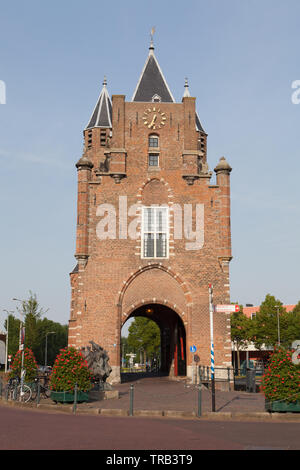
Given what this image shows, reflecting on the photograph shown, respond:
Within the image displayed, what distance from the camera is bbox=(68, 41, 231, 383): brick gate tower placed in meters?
30.9

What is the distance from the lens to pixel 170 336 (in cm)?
3947

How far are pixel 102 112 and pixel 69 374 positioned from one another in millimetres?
35308

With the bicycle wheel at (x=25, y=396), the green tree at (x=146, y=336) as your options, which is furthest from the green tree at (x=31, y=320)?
the bicycle wheel at (x=25, y=396)

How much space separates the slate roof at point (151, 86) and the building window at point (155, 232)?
8.97 meters

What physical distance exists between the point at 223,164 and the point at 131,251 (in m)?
8.20

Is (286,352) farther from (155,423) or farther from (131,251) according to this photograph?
(131,251)

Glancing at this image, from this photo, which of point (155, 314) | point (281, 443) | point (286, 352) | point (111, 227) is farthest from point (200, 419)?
point (155, 314)

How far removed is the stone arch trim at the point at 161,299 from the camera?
1228 inches

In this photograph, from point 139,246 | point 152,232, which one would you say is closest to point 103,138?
point 152,232

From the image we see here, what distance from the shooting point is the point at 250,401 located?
72.3 feet

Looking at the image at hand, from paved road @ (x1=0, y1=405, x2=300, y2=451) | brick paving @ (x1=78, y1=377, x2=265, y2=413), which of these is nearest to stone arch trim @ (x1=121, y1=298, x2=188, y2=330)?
brick paving @ (x1=78, y1=377, x2=265, y2=413)

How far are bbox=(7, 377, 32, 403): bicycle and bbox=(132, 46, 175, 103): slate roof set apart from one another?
859 inches

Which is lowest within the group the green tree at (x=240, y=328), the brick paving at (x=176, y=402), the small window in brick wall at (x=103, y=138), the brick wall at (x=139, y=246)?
the brick paving at (x=176, y=402)

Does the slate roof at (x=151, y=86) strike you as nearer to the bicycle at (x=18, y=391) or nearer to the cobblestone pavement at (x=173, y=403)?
the cobblestone pavement at (x=173, y=403)
